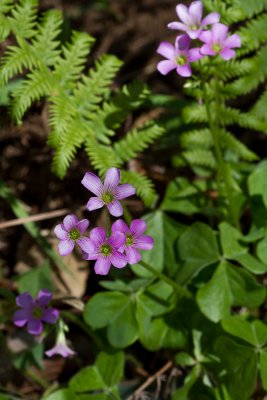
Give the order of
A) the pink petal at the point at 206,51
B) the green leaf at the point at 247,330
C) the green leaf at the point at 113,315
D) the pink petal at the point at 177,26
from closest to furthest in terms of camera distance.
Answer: the pink petal at the point at 206,51 → the pink petal at the point at 177,26 → the green leaf at the point at 247,330 → the green leaf at the point at 113,315

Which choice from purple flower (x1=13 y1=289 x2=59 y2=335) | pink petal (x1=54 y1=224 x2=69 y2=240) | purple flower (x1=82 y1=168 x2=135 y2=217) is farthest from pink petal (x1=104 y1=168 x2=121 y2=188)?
purple flower (x1=13 y1=289 x2=59 y2=335)

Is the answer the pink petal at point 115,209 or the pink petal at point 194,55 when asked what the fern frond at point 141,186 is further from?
the pink petal at point 115,209

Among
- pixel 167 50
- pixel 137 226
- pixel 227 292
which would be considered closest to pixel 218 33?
pixel 167 50

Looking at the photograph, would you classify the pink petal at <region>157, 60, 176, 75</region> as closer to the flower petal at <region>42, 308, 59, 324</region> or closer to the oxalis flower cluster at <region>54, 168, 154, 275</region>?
the oxalis flower cluster at <region>54, 168, 154, 275</region>

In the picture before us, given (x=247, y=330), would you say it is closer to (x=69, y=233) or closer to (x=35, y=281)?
(x=69, y=233)

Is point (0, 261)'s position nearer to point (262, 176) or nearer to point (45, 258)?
point (45, 258)

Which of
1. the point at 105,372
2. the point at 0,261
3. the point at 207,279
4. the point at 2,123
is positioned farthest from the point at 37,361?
the point at 2,123

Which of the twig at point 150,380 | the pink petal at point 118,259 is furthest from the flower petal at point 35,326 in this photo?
the pink petal at point 118,259
